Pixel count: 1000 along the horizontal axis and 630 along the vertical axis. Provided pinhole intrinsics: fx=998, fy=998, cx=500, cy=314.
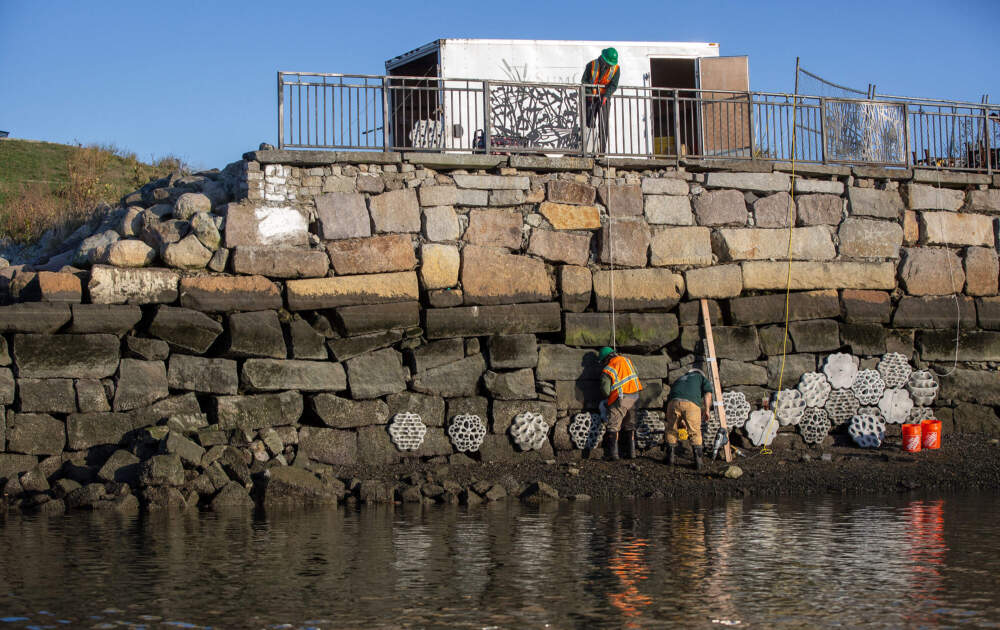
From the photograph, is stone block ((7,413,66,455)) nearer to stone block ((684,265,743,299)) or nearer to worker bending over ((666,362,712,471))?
worker bending over ((666,362,712,471))

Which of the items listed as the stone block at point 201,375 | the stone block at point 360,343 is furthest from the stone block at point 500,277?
the stone block at point 201,375

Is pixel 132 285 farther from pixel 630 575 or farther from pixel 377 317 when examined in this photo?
pixel 630 575

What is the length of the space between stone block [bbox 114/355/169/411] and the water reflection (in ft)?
6.50

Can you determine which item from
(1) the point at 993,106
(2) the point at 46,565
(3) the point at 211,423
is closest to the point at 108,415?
(3) the point at 211,423

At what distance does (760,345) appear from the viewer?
1338 centimetres

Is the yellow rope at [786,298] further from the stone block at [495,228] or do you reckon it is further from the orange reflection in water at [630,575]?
the orange reflection in water at [630,575]

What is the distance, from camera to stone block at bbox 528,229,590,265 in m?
12.7

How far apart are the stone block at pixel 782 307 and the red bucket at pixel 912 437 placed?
5.93 ft

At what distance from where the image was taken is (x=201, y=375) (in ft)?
36.8

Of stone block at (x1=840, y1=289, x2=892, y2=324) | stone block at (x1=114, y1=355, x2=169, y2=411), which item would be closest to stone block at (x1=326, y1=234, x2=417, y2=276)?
stone block at (x1=114, y1=355, x2=169, y2=411)

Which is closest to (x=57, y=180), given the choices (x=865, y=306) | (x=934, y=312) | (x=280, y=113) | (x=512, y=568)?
(x=280, y=113)

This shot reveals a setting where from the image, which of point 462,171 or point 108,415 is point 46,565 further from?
point 462,171

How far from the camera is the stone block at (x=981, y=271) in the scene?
47.5 ft

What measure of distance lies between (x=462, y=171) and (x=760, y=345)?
181 inches
